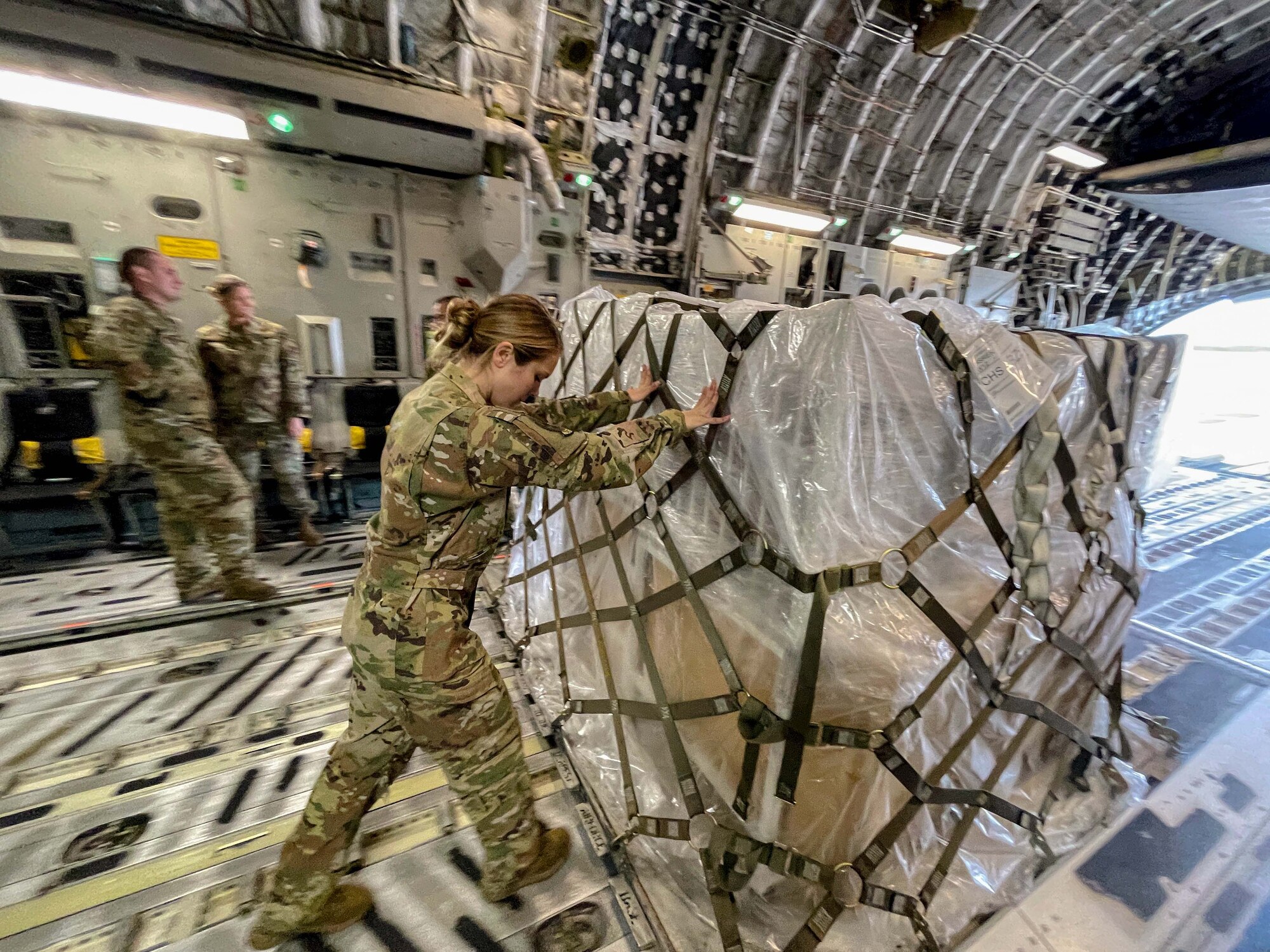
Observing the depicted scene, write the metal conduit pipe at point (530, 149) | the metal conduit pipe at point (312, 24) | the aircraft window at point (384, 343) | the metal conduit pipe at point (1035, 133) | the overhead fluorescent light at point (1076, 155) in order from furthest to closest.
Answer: the overhead fluorescent light at point (1076, 155)
the metal conduit pipe at point (1035, 133)
the aircraft window at point (384, 343)
the metal conduit pipe at point (530, 149)
the metal conduit pipe at point (312, 24)

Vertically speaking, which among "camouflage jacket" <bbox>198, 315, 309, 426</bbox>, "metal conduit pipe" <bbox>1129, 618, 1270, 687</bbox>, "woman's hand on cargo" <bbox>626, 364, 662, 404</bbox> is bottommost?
"metal conduit pipe" <bbox>1129, 618, 1270, 687</bbox>

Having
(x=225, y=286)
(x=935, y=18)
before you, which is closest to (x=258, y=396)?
(x=225, y=286)

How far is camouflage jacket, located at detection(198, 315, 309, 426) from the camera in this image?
12.1ft

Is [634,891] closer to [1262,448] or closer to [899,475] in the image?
[899,475]

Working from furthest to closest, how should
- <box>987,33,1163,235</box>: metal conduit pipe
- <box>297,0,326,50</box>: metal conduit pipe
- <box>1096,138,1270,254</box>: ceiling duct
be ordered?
<box>987,33,1163,235</box>: metal conduit pipe, <box>1096,138,1270,254</box>: ceiling duct, <box>297,0,326,50</box>: metal conduit pipe

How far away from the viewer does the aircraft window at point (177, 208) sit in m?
3.67

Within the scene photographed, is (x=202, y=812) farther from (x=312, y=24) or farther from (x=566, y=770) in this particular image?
(x=312, y=24)

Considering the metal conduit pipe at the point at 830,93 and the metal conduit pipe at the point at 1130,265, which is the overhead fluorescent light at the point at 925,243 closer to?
the metal conduit pipe at the point at 830,93

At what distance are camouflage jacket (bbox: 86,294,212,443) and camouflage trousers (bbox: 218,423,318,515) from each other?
83cm

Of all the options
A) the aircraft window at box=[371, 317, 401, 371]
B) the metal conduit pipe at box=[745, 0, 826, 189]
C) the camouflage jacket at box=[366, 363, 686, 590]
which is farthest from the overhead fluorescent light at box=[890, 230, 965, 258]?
the camouflage jacket at box=[366, 363, 686, 590]

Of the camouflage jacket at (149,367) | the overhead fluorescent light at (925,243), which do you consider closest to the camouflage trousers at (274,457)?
the camouflage jacket at (149,367)

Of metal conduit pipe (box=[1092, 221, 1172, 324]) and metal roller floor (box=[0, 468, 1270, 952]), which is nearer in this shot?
metal roller floor (box=[0, 468, 1270, 952])

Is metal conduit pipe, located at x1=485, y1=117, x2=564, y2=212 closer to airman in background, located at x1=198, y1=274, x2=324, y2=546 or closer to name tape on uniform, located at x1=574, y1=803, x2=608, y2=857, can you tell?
airman in background, located at x1=198, y1=274, x2=324, y2=546

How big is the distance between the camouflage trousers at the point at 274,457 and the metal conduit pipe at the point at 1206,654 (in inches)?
235
